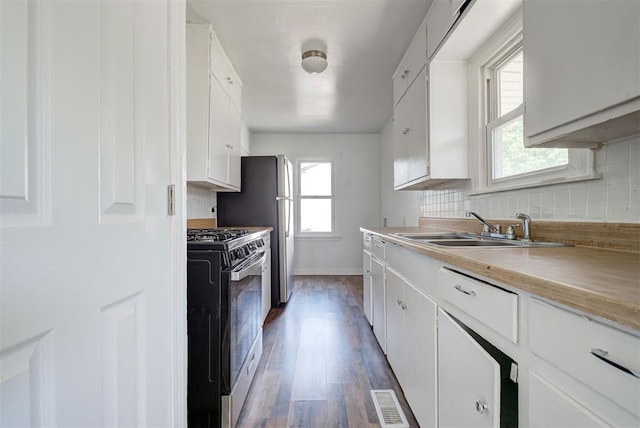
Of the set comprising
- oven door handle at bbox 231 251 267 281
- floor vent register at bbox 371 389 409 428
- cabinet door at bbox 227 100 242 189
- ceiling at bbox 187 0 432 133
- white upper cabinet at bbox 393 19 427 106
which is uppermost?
ceiling at bbox 187 0 432 133

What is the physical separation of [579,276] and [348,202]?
15.0 feet

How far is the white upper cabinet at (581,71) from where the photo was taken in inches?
29.5

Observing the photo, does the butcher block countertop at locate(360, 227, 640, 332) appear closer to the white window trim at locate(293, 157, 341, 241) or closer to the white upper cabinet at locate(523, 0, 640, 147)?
the white upper cabinet at locate(523, 0, 640, 147)

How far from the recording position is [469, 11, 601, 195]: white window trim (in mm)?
1235

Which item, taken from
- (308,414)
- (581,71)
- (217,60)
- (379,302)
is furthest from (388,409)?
(217,60)

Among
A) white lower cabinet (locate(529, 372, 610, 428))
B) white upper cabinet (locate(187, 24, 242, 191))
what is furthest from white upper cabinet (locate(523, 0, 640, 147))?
white upper cabinet (locate(187, 24, 242, 191))

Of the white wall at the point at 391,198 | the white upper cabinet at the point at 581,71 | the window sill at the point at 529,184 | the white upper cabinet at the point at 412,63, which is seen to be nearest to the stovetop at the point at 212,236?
the white upper cabinet at the point at 581,71

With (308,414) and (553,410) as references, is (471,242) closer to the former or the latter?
(553,410)

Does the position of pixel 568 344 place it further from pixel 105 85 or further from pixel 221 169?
pixel 221 169

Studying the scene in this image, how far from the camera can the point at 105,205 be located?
2.10 feet

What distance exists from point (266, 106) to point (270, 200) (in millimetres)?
1280

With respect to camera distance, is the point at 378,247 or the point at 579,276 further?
the point at 378,247

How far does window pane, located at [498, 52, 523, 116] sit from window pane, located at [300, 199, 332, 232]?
3.53m

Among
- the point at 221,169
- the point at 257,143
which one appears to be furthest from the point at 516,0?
the point at 257,143
